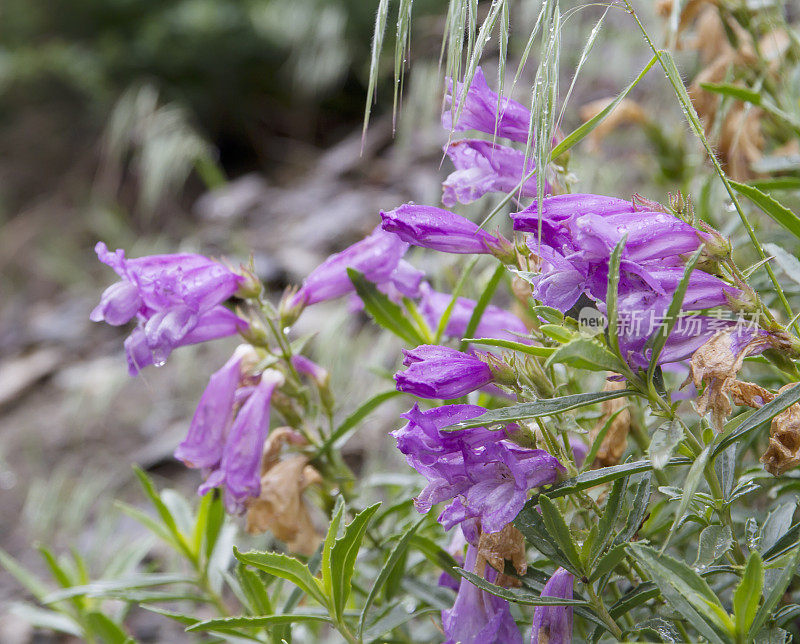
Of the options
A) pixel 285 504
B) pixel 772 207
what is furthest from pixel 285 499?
pixel 772 207

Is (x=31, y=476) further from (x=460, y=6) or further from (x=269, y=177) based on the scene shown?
(x=460, y=6)

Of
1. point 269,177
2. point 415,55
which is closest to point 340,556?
point 415,55

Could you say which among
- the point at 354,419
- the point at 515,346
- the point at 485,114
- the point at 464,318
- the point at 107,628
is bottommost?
the point at 107,628

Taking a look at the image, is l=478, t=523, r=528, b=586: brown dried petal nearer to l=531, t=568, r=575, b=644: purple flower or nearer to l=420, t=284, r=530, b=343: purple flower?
l=531, t=568, r=575, b=644: purple flower

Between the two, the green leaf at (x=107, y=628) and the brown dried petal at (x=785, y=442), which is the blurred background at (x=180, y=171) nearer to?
the green leaf at (x=107, y=628)

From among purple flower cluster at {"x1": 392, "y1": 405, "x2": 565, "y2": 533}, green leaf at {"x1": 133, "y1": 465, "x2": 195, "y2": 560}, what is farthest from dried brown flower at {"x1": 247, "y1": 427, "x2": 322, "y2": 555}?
purple flower cluster at {"x1": 392, "y1": 405, "x2": 565, "y2": 533}

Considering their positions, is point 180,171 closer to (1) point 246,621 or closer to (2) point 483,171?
(2) point 483,171
